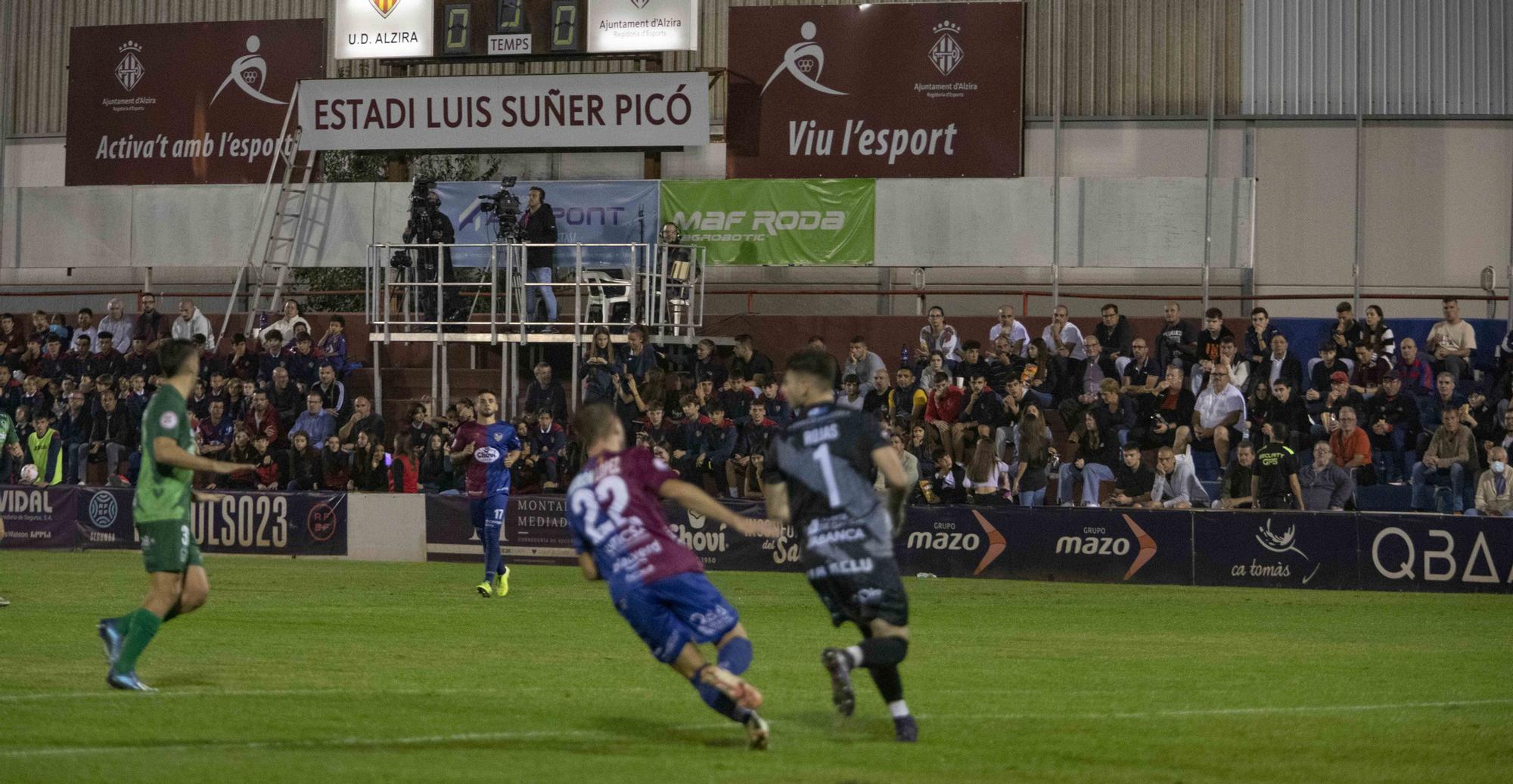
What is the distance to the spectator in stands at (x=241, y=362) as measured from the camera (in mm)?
A: 28266

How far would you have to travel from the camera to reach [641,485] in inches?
338

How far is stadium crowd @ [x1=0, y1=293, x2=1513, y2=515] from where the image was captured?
73.2ft

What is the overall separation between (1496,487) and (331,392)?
17.3 meters

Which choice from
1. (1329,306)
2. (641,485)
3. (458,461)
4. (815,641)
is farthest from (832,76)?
(641,485)

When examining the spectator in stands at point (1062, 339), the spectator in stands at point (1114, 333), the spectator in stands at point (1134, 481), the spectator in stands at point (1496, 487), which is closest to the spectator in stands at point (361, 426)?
the spectator in stands at point (1062, 339)

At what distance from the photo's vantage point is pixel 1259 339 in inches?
953

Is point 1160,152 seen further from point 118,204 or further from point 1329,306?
point 118,204

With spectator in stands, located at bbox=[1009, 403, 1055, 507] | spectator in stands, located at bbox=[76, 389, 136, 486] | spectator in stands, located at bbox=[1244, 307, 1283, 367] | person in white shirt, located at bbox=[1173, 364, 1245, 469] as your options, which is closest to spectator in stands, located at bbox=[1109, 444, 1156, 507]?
person in white shirt, located at bbox=[1173, 364, 1245, 469]

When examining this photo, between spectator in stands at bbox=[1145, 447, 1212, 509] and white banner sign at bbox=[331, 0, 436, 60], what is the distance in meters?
15.8

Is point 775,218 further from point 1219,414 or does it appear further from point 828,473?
point 828,473

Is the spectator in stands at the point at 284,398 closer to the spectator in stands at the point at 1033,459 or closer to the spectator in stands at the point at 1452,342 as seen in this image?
the spectator in stands at the point at 1033,459

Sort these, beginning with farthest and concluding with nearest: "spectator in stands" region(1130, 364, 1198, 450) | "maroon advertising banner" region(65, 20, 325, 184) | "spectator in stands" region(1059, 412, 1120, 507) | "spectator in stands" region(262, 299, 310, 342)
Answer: "maroon advertising banner" region(65, 20, 325, 184)
"spectator in stands" region(262, 299, 310, 342)
"spectator in stands" region(1130, 364, 1198, 450)
"spectator in stands" region(1059, 412, 1120, 507)

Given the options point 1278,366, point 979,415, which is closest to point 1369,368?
point 1278,366

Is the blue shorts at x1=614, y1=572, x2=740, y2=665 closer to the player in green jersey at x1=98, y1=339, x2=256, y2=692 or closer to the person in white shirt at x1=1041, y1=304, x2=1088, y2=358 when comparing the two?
the player in green jersey at x1=98, y1=339, x2=256, y2=692
